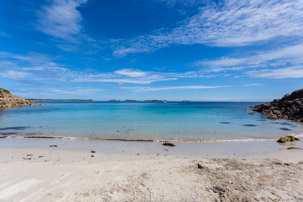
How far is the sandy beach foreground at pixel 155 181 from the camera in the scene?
15.9 feet

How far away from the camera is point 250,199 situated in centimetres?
460

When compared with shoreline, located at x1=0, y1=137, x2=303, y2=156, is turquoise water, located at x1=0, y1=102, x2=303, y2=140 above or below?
above

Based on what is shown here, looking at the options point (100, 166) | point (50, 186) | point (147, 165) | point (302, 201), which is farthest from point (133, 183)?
point (302, 201)

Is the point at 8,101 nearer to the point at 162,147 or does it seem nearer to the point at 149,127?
the point at 149,127

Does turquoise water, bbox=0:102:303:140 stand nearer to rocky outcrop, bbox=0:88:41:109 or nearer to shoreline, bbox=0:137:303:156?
shoreline, bbox=0:137:303:156

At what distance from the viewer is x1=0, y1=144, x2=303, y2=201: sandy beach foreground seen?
4852 millimetres

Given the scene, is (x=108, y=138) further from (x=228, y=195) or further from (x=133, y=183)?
(x=228, y=195)

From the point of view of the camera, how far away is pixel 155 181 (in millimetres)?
5848

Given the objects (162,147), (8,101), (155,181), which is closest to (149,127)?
(162,147)

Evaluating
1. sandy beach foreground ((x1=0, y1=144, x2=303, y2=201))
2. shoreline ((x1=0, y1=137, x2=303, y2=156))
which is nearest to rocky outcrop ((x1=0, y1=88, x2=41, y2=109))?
shoreline ((x1=0, y1=137, x2=303, y2=156))

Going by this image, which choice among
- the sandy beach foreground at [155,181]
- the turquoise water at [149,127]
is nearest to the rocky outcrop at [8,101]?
the turquoise water at [149,127]

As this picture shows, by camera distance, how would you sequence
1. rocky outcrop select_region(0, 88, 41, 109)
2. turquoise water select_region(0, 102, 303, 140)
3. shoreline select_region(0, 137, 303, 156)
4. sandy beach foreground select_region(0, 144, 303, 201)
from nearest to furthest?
sandy beach foreground select_region(0, 144, 303, 201) < shoreline select_region(0, 137, 303, 156) < turquoise water select_region(0, 102, 303, 140) < rocky outcrop select_region(0, 88, 41, 109)

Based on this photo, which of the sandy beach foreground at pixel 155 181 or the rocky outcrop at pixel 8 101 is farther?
the rocky outcrop at pixel 8 101

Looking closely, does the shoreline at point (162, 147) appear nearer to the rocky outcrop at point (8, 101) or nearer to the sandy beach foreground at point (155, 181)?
the sandy beach foreground at point (155, 181)
